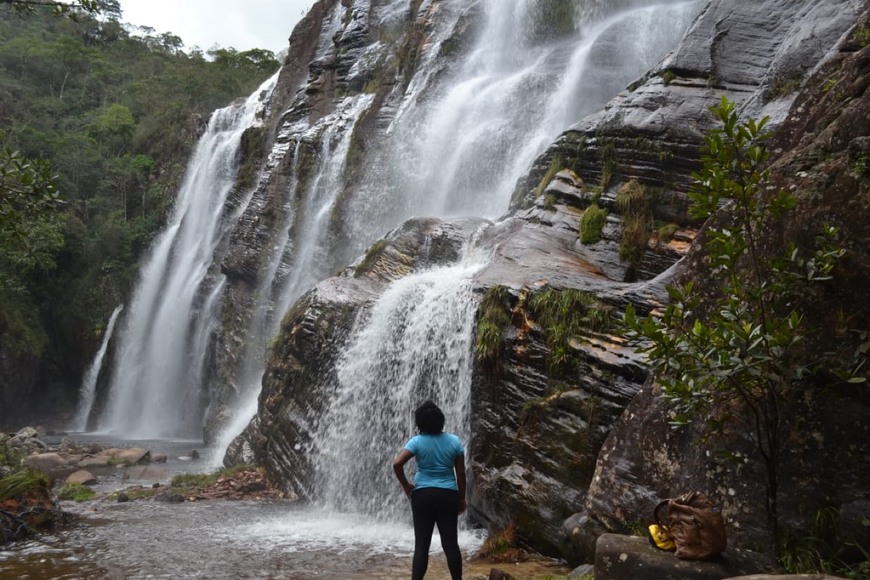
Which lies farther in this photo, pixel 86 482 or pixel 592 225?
pixel 86 482

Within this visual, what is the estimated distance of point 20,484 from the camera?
914 centimetres

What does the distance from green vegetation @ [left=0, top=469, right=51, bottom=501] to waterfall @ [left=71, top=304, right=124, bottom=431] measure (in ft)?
72.4

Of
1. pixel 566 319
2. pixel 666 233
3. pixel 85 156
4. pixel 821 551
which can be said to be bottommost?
pixel 821 551

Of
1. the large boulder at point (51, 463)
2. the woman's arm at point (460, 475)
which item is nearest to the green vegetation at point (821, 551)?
the woman's arm at point (460, 475)

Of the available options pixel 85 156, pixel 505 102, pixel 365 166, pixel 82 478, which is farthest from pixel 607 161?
pixel 85 156

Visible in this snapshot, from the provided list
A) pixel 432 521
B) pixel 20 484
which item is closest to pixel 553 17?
pixel 20 484

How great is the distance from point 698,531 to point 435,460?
6.34ft

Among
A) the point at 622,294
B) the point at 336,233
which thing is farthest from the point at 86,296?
the point at 622,294

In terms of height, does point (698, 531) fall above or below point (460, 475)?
below

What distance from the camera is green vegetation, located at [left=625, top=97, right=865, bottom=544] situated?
441 cm

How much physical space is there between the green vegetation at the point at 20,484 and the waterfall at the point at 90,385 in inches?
868

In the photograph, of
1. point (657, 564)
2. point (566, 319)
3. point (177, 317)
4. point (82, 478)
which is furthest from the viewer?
point (177, 317)

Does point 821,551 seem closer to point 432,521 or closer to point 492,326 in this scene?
point 432,521

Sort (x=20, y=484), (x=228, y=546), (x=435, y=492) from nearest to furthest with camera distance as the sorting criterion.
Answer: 1. (x=435, y=492)
2. (x=228, y=546)
3. (x=20, y=484)
